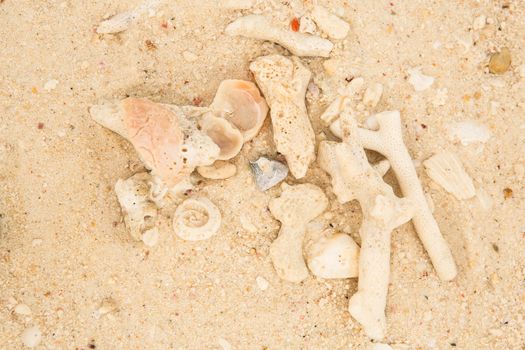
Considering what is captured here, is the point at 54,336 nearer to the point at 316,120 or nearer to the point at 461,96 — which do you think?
the point at 316,120

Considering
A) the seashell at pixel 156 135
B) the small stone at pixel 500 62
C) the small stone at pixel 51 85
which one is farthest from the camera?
the small stone at pixel 500 62

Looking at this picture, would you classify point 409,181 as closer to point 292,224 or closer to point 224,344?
point 292,224

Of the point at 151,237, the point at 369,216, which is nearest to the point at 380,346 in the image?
the point at 369,216

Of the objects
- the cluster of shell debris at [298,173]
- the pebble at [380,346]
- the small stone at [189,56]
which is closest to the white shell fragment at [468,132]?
the cluster of shell debris at [298,173]

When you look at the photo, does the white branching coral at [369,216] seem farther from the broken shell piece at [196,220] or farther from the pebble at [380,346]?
the broken shell piece at [196,220]

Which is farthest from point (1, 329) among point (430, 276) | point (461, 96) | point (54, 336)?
point (461, 96)

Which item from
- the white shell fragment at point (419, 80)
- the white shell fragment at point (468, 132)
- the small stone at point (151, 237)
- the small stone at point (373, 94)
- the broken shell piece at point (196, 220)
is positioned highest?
the white shell fragment at point (419, 80)
